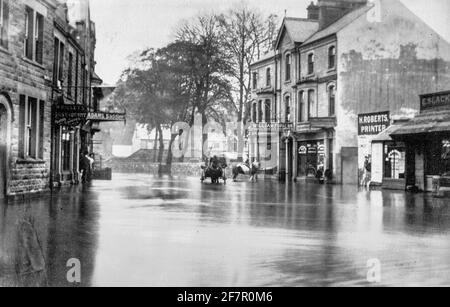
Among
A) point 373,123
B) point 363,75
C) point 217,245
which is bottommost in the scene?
point 217,245

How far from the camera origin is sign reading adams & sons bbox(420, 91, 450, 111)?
25.9m

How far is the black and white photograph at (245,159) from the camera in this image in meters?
7.46

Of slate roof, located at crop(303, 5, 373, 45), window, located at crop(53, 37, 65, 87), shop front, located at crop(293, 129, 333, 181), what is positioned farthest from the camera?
shop front, located at crop(293, 129, 333, 181)

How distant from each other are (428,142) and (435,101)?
196 cm

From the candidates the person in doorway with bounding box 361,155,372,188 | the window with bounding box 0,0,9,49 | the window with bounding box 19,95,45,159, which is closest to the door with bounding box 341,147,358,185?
the person in doorway with bounding box 361,155,372,188

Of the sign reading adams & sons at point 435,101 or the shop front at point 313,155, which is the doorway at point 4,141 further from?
the shop front at point 313,155

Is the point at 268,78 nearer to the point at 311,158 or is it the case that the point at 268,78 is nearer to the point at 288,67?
the point at 288,67

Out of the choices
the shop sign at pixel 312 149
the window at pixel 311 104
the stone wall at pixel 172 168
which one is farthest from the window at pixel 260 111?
the shop sign at pixel 312 149

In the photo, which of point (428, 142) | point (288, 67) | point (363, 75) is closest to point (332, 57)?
point (363, 75)

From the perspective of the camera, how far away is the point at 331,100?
39.7m

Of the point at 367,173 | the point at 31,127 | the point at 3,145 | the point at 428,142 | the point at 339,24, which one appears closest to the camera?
the point at 3,145

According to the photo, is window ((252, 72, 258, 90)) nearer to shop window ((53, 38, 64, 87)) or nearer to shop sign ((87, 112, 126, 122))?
shop sign ((87, 112, 126, 122))
